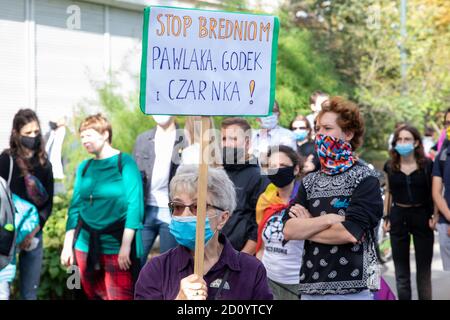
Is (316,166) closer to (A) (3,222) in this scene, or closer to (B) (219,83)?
(A) (3,222)

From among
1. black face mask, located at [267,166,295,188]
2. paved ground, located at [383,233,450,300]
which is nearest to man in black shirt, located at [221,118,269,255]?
black face mask, located at [267,166,295,188]

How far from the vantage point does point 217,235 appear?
3.87 meters

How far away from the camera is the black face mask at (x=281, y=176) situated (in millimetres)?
6055

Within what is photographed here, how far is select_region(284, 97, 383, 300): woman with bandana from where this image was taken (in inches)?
185

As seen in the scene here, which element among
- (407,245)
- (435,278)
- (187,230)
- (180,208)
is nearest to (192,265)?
(187,230)

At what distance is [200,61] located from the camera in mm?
3900

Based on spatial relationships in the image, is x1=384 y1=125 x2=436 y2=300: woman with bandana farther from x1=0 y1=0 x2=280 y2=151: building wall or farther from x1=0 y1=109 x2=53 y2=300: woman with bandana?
x1=0 y1=0 x2=280 y2=151: building wall

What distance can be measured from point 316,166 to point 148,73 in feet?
12.8

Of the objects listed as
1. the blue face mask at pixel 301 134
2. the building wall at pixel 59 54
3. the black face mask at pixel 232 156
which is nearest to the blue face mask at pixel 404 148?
the blue face mask at pixel 301 134

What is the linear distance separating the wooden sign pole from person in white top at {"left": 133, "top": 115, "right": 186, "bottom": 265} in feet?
12.1

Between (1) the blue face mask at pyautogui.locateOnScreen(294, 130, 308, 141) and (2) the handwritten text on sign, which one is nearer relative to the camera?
(2) the handwritten text on sign

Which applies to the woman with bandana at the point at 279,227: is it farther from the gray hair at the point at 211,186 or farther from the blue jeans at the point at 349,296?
the gray hair at the point at 211,186
